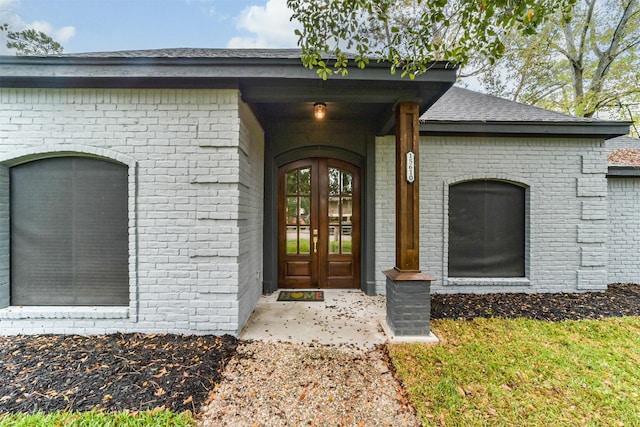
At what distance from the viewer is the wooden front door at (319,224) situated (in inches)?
203

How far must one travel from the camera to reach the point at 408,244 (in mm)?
3346

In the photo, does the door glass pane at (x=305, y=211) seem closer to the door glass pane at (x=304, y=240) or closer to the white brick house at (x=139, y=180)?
the door glass pane at (x=304, y=240)

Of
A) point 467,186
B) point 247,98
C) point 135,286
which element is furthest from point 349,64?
point 135,286

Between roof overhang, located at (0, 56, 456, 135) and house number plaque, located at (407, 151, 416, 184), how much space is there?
68cm

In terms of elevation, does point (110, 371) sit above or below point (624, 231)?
below

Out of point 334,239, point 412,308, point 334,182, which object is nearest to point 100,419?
point 412,308

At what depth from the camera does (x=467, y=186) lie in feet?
16.4

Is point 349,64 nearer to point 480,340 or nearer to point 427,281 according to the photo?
point 427,281

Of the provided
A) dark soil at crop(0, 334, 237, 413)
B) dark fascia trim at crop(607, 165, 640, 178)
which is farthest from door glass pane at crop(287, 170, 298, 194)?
dark fascia trim at crop(607, 165, 640, 178)

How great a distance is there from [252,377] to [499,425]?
6.48 feet

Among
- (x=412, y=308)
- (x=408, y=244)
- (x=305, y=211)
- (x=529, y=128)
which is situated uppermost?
(x=529, y=128)

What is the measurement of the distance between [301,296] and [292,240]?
1039 mm

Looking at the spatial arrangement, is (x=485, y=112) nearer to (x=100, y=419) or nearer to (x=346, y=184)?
(x=346, y=184)

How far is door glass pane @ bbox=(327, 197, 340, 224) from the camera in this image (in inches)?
205
